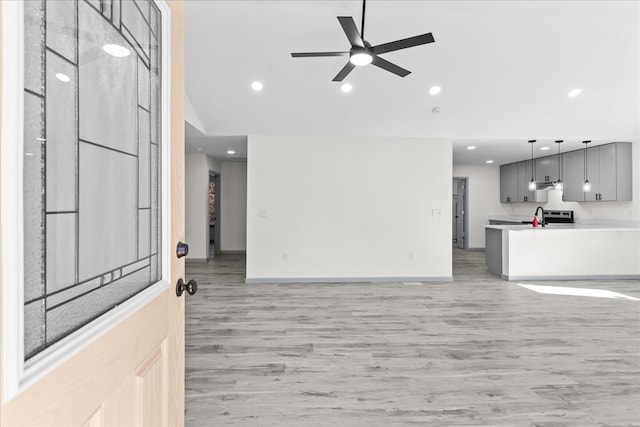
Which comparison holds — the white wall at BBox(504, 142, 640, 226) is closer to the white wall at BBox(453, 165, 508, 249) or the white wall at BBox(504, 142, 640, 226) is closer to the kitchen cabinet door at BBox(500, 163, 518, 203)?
the kitchen cabinet door at BBox(500, 163, 518, 203)

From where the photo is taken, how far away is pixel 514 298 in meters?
4.47

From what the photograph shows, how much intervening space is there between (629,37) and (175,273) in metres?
5.08

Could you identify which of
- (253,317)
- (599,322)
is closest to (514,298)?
(599,322)

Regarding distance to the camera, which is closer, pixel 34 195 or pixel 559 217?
pixel 34 195

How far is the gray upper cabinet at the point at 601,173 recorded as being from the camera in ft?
19.3

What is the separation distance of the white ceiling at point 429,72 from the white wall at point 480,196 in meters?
3.17

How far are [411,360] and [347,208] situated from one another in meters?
3.11

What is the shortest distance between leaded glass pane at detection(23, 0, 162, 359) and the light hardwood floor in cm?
140

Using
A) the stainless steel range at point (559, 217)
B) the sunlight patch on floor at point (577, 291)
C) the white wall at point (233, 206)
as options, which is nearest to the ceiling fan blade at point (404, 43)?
the sunlight patch on floor at point (577, 291)

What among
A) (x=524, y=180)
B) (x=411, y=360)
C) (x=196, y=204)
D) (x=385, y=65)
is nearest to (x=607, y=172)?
(x=524, y=180)

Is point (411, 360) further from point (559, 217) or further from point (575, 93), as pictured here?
point (559, 217)

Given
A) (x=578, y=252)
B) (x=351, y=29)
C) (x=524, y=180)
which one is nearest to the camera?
(x=351, y=29)

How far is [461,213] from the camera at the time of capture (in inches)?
370

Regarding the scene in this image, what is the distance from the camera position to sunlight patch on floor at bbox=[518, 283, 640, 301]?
4.62m
